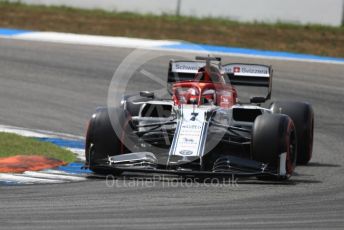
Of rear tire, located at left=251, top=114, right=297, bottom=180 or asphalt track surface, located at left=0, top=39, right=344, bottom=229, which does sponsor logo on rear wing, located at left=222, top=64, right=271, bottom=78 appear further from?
rear tire, located at left=251, top=114, right=297, bottom=180

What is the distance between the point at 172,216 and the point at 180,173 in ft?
7.33

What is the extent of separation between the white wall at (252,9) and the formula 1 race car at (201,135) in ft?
46.5

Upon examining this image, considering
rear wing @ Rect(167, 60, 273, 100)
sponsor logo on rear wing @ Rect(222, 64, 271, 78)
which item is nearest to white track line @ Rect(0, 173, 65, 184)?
rear wing @ Rect(167, 60, 273, 100)

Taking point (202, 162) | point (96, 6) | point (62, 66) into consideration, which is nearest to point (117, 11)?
point (96, 6)

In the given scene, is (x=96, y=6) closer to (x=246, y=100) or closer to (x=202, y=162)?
(x=246, y=100)

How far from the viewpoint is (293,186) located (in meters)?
11.7

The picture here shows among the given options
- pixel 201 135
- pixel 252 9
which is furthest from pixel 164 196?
pixel 252 9

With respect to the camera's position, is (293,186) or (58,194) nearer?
(58,194)

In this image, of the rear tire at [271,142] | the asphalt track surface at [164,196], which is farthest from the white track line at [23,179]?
the rear tire at [271,142]

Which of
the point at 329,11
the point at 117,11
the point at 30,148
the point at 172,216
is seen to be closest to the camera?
the point at 172,216

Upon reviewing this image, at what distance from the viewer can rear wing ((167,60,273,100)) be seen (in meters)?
14.2

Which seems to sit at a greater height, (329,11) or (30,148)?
(329,11)

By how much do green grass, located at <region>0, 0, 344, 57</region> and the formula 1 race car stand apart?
488 inches

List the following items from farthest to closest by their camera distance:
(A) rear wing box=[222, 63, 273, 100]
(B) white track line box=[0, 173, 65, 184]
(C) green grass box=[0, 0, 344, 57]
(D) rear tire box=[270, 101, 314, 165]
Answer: (C) green grass box=[0, 0, 344, 57]
(A) rear wing box=[222, 63, 273, 100]
(D) rear tire box=[270, 101, 314, 165]
(B) white track line box=[0, 173, 65, 184]
